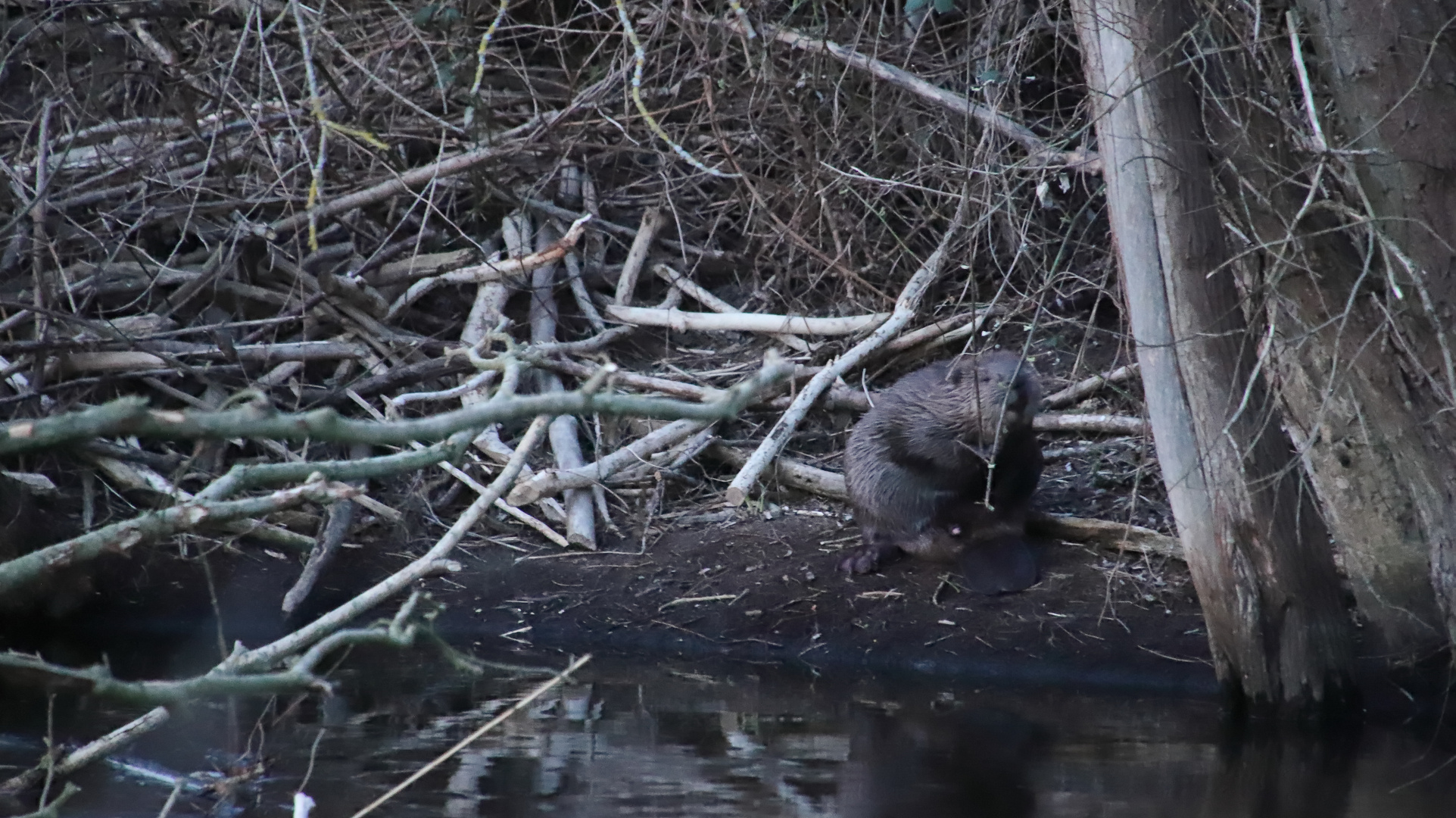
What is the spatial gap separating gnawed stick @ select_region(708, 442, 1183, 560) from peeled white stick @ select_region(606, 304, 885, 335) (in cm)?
66

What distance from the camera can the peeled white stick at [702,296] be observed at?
7.10 metres

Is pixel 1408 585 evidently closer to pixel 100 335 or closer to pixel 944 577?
pixel 944 577

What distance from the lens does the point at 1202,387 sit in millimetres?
4121

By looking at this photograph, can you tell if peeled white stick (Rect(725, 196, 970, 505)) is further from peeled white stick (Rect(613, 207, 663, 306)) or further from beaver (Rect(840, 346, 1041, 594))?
peeled white stick (Rect(613, 207, 663, 306))

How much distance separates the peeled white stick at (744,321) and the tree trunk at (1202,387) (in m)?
2.55

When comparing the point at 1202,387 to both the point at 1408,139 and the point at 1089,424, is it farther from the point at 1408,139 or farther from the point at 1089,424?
the point at 1089,424

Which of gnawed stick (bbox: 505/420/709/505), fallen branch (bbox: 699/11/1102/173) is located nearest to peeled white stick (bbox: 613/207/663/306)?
gnawed stick (bbox: 505/420/709/505)

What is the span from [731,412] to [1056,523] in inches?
169

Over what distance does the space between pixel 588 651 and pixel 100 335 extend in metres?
2.62

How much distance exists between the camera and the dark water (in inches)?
148

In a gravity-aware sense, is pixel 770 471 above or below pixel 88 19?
below

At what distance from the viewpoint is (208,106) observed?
23.8 feet

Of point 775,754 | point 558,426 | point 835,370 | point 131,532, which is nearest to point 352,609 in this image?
point 131,532

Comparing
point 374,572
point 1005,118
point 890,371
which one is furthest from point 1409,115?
point 374,572
